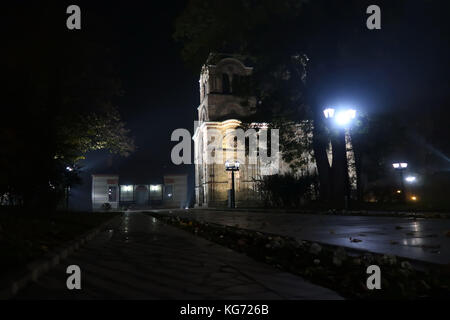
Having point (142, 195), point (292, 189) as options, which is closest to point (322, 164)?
point (292, 189)

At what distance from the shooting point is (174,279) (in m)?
4.31

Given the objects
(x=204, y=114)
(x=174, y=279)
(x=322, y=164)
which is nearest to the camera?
(x=174, y=279)

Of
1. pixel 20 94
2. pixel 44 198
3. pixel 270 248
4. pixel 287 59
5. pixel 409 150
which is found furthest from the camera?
pixel 409 150

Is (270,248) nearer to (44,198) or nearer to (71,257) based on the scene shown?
(71,257)

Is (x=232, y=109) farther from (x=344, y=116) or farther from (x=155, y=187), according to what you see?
(x=344, y=116)

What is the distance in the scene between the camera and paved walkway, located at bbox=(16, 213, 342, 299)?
363cm

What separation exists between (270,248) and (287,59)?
1658 cm

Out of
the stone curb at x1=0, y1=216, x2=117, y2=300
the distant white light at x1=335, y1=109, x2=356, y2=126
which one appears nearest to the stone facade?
the distant white light at x1=335, y1=109, x2=356, y2=126

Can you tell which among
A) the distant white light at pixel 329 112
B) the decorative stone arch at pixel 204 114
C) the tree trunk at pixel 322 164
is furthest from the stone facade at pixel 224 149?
the distant white light at pixel 329 112

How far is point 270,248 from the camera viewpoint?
238 inches

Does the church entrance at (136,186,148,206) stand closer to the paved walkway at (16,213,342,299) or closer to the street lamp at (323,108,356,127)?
the street lamp at (323,108,356,127)

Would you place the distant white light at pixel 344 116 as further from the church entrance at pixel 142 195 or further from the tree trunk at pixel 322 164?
the church entrance at pixel 142 195

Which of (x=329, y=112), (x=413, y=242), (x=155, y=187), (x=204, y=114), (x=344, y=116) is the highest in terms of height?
(x=204, y=114)
